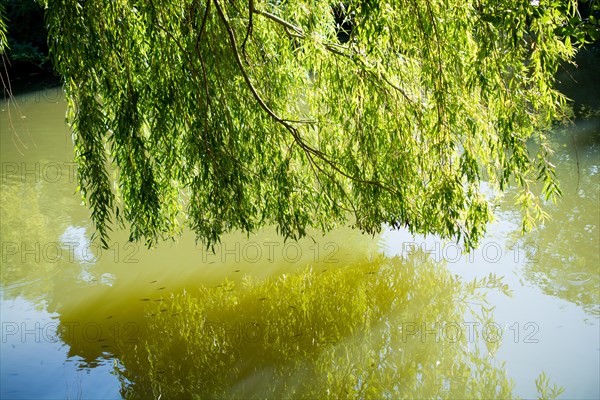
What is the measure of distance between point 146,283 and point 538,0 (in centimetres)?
359

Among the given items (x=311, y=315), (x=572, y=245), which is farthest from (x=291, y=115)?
(x=572, y=245)

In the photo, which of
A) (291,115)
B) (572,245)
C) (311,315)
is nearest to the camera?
(291,115)

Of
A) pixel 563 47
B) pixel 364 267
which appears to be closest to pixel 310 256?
pixel 364 267

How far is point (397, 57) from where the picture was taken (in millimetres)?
3912

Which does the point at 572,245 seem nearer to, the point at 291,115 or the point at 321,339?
the point at 321,339

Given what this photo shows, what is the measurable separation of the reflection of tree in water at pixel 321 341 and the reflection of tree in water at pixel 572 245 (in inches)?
17.5

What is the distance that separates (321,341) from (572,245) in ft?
7.57

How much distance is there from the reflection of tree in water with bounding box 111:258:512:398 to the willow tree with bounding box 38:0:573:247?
0.72 meters

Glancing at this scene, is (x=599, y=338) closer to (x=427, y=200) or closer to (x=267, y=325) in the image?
(x=427, y=200)

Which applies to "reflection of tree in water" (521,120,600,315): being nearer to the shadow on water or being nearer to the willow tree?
the shadow on water

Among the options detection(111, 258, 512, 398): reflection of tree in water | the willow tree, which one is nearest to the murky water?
detection(111, 258, 512, 398): reflection of tree in water

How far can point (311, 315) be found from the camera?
4430 millimetres

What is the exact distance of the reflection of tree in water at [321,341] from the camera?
12.1 ft

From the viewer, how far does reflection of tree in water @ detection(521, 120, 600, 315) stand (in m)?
4.48
